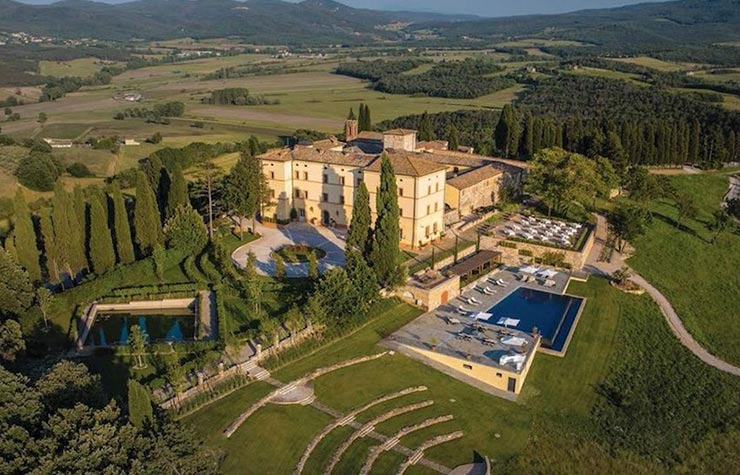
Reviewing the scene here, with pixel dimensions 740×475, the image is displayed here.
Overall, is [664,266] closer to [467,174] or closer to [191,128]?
[467,174]

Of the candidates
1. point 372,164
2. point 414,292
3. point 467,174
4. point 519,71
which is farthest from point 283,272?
point 519,71

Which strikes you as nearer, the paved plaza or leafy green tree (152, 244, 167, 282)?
leafy green tree (152, 244, 167, 282)

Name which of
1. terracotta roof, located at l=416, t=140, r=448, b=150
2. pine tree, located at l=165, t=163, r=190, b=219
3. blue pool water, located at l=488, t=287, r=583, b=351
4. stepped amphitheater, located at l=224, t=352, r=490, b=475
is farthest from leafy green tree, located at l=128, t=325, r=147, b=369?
terracotta roof, located at l=416, t=140, r=448, b=150

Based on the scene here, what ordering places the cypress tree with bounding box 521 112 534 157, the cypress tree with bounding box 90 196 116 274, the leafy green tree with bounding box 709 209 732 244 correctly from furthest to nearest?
the cypress tree with bounding box 521 112 534 157
the leafy green tree with bounding box 709 209 732 244
the cypress tree with bounding box 90 196 116 274

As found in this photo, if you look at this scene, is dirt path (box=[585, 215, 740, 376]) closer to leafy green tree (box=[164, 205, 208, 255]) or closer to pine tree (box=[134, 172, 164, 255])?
leafy green tree (box=[164, 205, 208, 255])

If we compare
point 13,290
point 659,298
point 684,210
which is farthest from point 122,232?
point 684,210

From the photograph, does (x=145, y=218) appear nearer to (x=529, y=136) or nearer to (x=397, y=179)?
(x=397, y=179)

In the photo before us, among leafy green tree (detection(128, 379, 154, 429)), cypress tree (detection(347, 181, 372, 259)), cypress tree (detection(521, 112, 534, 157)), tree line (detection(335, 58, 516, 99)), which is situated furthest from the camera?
tree line (detection(335, 58, 516, 99))
